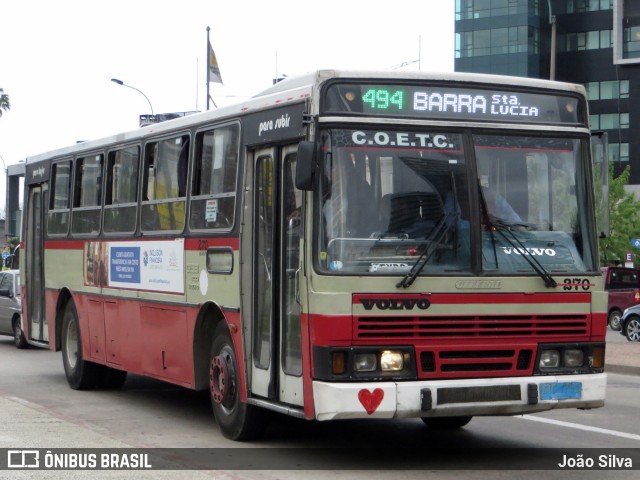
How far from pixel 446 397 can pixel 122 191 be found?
245 inches

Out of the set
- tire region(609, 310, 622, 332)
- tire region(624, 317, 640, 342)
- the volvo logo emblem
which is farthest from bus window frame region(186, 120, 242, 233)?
tire region(609, 310, 622, 332)

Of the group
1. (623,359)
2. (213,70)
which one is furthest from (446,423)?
(213,70)

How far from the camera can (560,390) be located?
31.0 feet

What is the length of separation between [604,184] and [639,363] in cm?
1096

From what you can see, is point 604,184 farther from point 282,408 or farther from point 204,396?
point 204,396

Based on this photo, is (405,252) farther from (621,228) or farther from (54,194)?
(621,228)

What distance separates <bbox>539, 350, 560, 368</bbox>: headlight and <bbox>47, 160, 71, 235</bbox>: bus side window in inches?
329

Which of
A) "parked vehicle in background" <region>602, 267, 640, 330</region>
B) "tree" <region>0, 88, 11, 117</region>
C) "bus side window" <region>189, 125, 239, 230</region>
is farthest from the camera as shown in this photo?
"tree" <region>0, 88, 11, 117</region>

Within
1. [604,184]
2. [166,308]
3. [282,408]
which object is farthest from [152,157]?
[604,184]

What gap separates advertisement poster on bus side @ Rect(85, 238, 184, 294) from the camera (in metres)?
12.3

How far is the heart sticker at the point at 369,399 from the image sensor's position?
29.3 ft

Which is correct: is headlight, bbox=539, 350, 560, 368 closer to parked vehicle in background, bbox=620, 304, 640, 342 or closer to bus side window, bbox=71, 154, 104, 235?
bus side window, bbox=71, 154, 104, 235

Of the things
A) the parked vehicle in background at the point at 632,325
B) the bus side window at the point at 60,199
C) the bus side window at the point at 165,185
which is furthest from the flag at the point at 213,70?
the bus side window at the point at 165,185

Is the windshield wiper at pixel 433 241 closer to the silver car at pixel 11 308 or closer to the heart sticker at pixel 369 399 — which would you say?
the heart sticker at pixel 369 399
